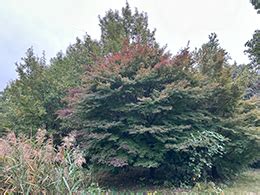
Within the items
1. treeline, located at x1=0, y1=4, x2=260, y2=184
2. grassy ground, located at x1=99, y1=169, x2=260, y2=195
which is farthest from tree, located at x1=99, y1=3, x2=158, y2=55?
grassy ground, located at x1=99, y1=169, x2=260, y2=195

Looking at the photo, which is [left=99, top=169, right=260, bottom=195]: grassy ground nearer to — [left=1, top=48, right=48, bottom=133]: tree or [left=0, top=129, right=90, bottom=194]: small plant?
[left=0, top=129, right=90, bottom=194]: small plant

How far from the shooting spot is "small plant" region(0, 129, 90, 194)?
3.64m

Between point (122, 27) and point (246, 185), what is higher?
point (122, 27)

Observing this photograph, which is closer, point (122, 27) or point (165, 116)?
point (165, 116)

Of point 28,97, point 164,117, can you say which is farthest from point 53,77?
point 164,117

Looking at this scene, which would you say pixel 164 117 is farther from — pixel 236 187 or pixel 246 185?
pixel 246 185

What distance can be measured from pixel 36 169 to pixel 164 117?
461cm

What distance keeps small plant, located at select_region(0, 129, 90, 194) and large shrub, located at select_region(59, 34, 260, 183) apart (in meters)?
3.39

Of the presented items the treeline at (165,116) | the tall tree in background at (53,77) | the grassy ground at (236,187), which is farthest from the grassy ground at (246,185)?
the tall tree in background at (53,77)

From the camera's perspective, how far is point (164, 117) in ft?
25.5

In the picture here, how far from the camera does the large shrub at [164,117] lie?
24.4 feet

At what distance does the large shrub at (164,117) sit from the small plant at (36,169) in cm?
339

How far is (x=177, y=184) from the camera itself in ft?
25.6

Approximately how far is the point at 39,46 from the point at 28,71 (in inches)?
63.2
